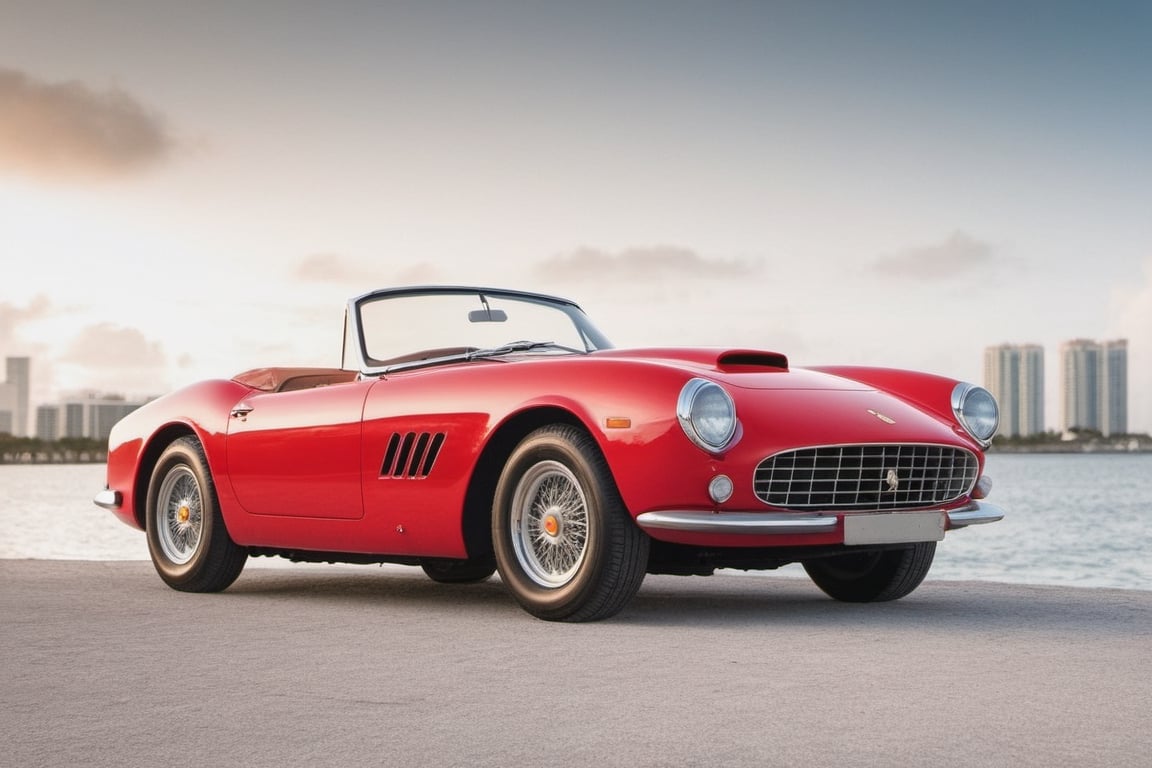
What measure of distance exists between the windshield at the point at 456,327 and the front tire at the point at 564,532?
4.62ft

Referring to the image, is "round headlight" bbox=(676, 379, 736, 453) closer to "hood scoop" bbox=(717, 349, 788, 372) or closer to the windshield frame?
"hood scoop" bbox=(717, 349, 788, 372)

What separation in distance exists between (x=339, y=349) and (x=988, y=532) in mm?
26724

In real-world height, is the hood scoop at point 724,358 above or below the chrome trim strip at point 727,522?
above

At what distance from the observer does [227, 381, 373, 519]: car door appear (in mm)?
6520

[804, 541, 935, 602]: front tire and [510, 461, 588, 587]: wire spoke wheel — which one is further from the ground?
[510, 461, 588, 587]: wire spoke wheel

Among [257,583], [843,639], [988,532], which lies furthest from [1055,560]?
[843,639]

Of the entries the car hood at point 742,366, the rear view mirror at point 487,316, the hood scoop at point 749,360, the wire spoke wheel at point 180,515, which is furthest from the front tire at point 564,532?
the wire spoke wheel at point 180,515

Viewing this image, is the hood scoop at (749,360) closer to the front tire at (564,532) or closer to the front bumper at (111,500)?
the front tire at (564,532)

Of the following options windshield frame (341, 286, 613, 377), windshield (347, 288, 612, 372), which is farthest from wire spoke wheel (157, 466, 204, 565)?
windshield (347, 288, 612, 372)

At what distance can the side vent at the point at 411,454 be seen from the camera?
605 centimetres

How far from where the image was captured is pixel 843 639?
5.02m

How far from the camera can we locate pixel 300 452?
267 inches

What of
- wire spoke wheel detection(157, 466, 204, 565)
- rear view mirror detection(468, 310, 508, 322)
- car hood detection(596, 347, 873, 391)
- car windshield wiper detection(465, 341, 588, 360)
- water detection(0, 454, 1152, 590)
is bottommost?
water detection(0, 454, 1152, 590)

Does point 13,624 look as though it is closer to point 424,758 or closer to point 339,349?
point 339,349
